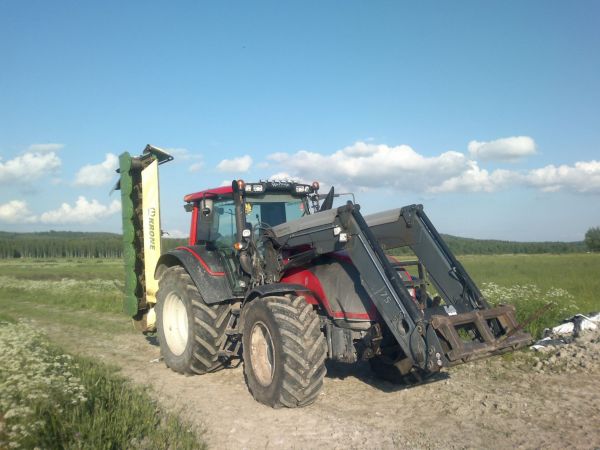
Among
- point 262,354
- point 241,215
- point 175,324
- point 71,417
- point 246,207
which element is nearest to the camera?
point 71,417

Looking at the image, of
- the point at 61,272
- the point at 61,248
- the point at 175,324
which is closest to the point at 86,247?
the point at 61,248

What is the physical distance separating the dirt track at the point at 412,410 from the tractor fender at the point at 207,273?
45.6 inches

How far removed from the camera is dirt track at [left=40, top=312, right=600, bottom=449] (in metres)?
Result: 4.75

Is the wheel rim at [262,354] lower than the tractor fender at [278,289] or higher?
lower

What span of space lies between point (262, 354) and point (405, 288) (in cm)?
198

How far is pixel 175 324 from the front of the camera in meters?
7.88

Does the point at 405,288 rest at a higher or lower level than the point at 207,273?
lower

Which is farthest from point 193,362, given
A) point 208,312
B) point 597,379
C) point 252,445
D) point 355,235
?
point 597,379

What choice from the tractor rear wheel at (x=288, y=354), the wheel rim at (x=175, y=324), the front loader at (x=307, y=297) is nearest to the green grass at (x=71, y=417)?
the tractor rear wheel at (x=288, y=354)

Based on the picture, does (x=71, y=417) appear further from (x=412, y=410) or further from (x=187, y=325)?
(x=412, y=410)

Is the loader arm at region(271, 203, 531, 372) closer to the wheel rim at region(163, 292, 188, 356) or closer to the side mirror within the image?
the side mirror

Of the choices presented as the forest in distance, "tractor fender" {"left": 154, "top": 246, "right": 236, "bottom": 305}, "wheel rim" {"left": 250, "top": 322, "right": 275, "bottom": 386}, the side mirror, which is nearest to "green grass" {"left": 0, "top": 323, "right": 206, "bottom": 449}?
"wheel rim" {"left": 250, "top": 322, "right": 275, "bottom": 386}

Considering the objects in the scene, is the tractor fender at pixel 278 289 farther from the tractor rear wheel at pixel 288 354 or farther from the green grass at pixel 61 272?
the green grass at pixel 61 272

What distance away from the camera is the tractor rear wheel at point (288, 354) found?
5344mm
